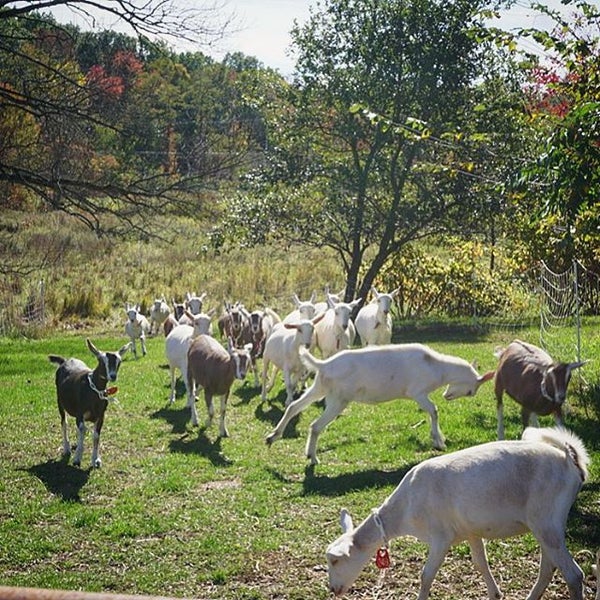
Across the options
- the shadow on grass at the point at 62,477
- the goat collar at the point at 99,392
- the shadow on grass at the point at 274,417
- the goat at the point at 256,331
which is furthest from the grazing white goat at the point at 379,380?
the goat at the point at 256,331

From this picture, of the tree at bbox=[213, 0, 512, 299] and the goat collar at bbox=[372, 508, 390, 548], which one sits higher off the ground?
the tree at bbox=[213, 0, 512, 299]

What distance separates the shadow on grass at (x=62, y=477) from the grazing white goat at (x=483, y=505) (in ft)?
13.0

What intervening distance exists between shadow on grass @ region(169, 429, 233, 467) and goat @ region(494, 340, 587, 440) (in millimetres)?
3270

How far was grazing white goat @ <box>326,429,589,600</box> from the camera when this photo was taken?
5.90m

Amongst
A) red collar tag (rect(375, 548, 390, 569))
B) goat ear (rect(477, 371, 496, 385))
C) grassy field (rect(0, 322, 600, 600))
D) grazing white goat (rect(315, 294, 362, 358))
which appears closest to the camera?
red collar tag (rect(375, 548, 390, 569))

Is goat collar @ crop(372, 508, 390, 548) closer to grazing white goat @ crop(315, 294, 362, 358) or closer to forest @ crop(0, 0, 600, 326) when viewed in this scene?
forest @ crop(0, 0, 600, 326)

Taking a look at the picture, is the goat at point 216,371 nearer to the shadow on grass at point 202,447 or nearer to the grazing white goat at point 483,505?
the shadow on grass at point 202,447

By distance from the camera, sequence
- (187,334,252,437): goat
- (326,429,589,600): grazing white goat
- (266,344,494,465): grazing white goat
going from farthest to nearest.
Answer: (187,334,252,437): goat → (266,344,494,465): grazing white goat → (326,429,589,600): grazing white goat

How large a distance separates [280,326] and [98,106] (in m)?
6.44

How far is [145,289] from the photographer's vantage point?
29.2 m

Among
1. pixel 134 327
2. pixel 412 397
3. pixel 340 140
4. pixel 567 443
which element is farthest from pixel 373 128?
pixel 567 443

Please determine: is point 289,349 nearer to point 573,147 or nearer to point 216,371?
point 216,371

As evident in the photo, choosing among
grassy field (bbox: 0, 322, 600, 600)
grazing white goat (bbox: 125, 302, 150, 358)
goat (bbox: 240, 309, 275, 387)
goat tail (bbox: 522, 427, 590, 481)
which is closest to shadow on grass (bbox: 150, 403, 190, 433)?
grassy field (bbox: 0, 322, 600, 600)

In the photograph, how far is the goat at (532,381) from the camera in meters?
9.59
